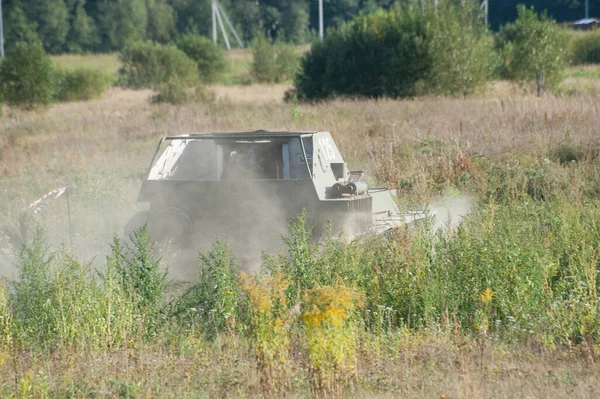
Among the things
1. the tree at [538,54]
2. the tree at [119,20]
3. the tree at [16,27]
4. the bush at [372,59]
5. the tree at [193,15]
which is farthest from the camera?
the tree at [193,15]

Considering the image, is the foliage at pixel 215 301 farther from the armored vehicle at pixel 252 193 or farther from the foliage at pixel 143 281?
the armored vehicle at pixel 252 193

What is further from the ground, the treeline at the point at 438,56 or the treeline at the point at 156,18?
the treeline at the point at 156,18

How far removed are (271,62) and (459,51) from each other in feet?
83.5

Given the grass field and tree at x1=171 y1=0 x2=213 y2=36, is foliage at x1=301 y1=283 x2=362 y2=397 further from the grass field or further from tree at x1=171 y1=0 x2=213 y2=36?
tree at x1=171 y1=0 x2=213 y2=36

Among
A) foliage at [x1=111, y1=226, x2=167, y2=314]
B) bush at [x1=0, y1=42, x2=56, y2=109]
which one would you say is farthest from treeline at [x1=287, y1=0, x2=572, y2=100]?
foliage at [x1=111, y1=226, x2=167, y2=314]

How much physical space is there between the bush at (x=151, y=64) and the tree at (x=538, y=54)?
24464mm

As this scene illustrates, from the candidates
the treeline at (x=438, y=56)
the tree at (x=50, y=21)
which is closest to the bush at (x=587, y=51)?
the treeline at (x=438, y=56)

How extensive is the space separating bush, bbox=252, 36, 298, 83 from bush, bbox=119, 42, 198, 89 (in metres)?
4.70

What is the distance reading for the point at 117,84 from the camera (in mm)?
58969

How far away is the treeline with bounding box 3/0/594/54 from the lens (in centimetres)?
9162

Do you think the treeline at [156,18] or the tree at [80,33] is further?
the tree at [80,33]

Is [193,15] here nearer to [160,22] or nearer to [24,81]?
[160,22]

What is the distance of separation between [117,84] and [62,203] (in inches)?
1792

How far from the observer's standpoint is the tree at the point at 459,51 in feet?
109
